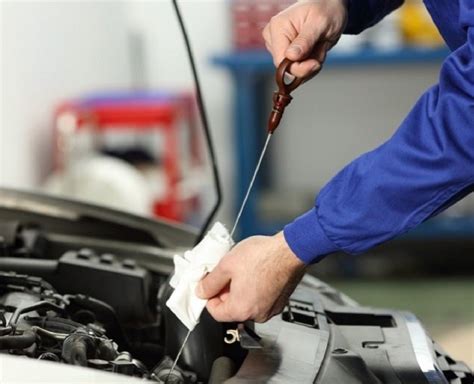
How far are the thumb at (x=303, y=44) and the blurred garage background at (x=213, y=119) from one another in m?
1.77

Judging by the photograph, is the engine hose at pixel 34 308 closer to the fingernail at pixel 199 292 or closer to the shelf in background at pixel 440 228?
the fingernail at pixel 199 292

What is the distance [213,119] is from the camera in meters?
4.57

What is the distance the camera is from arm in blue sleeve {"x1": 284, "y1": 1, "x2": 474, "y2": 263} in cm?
111

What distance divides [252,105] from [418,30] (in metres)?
0.75

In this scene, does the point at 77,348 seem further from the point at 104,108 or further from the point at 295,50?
the point at 104,108

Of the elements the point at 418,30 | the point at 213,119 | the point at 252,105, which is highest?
the point at 418,30

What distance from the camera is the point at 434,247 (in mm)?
4320

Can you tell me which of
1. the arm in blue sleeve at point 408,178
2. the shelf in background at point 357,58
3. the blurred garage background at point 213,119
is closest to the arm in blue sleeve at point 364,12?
the arm in blue sleeve at point 408,178

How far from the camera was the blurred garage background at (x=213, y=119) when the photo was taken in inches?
138

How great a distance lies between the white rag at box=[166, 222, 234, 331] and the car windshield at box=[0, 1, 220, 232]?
6.43 feet

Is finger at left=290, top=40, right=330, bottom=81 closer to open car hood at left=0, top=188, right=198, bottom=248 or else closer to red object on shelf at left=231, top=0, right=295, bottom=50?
open car hood at left=0, top=188, right=198, bottom=248

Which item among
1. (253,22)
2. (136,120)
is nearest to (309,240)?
(136,120)

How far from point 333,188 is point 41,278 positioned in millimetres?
483

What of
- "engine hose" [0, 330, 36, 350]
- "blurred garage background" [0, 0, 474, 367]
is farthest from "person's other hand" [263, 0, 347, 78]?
"blurred garage background" [0, 0, 474, 367]
